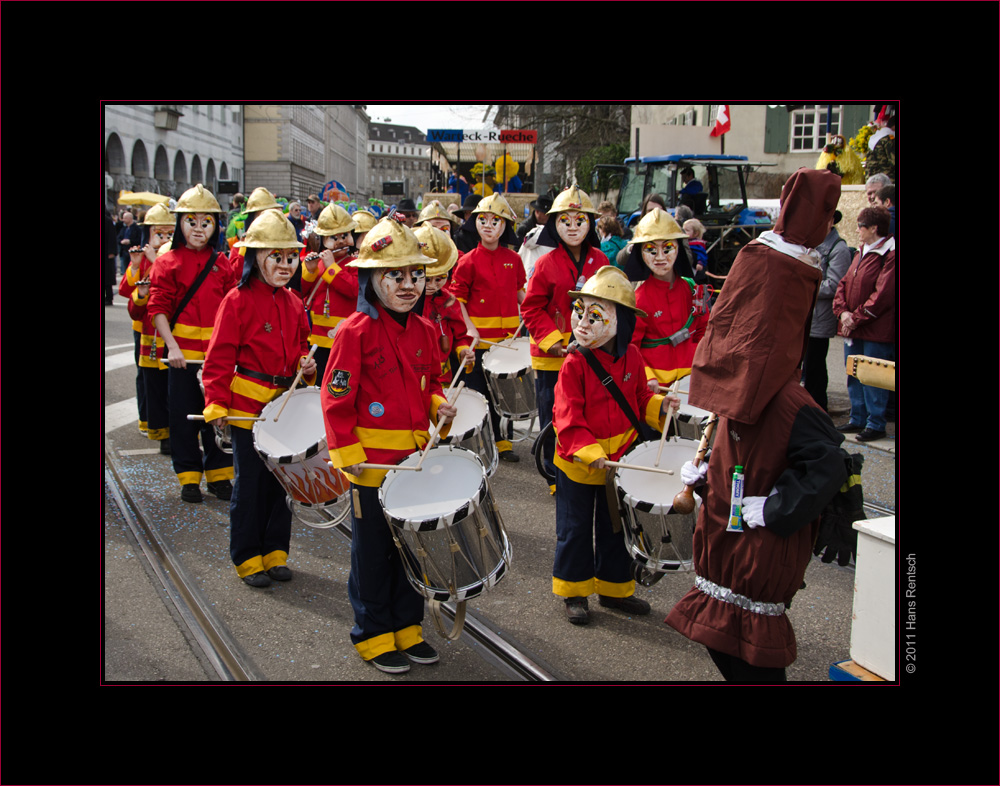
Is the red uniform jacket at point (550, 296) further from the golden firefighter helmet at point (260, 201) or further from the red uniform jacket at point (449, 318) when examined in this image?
the golden firefighter helmet at point (260, 201)

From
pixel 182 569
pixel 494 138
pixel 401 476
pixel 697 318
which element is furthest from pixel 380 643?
pixel 494 138

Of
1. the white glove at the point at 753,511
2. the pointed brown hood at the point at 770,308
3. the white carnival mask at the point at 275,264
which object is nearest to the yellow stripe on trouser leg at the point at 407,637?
the white glove at the point at 753,511

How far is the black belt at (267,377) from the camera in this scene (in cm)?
496

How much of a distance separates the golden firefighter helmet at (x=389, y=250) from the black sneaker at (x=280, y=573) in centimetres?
206

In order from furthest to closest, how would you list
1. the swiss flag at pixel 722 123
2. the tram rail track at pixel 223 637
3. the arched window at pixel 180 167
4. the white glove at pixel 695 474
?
the arched window at pixel 180 167, the swiss flag at pixel 722 123, the tram rail track at pixel 223 637, the white glove at pixel 695 474

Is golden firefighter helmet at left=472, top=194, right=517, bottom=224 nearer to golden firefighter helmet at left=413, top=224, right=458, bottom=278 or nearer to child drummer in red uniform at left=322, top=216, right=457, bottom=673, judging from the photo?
golden firefighter helmet at left=413, top=224, right=458, bottom=278

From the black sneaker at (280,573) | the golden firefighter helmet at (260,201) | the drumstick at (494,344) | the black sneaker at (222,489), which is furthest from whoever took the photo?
the golden firefighter helmet at (260,201)

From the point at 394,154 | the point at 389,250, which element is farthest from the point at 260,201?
the point at 394,154

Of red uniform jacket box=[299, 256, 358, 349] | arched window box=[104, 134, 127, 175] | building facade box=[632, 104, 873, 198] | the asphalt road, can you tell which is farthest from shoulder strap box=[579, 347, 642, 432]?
arched window box=[104, 134, 127, 175]

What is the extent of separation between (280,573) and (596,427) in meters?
2.06

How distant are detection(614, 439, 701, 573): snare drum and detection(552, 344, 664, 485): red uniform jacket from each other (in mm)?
205

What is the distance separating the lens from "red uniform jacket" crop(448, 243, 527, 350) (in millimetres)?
7211
